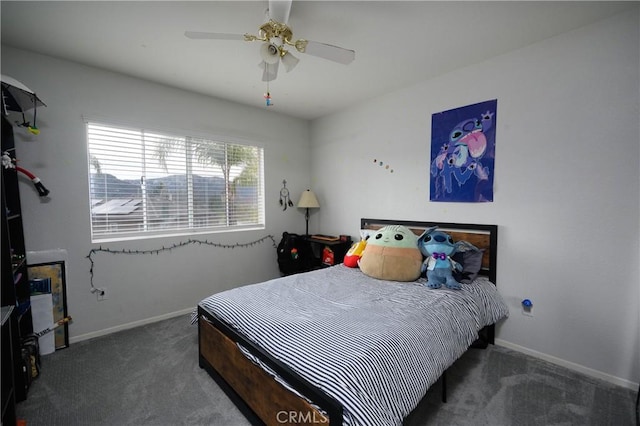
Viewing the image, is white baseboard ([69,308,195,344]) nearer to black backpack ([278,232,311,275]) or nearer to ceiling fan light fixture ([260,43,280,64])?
black backpack ([278,232,311,275])

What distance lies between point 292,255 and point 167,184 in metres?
1.71

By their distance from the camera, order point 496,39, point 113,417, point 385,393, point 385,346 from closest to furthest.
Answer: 1. point 385,393
2. point 385,346
3. point 113,417
4. point 496,39

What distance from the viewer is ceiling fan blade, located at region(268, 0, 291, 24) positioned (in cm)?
147

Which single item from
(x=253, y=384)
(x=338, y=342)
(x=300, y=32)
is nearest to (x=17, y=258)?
(x=253, y=384)

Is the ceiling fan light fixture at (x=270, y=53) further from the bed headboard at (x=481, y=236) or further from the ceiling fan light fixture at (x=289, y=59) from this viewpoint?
the bed headboard at (x=481, y=236)

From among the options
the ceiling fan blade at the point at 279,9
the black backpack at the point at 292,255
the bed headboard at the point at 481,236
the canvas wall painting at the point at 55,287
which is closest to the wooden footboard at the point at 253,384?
the canvas wall painting at the point at 55,287

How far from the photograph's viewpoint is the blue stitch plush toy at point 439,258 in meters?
2.19

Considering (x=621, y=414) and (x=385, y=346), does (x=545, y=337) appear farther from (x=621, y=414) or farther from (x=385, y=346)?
(x=385, y=346)

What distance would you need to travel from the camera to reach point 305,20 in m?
1.88

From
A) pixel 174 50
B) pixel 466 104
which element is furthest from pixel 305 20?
pixel 466 104

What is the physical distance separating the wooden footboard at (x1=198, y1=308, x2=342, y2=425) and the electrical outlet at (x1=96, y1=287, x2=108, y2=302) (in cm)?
124

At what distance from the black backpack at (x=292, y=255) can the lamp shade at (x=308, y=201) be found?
46cm

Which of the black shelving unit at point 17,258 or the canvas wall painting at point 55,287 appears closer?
the black shelving unit at point 17,258

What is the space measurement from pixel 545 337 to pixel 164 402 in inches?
112
